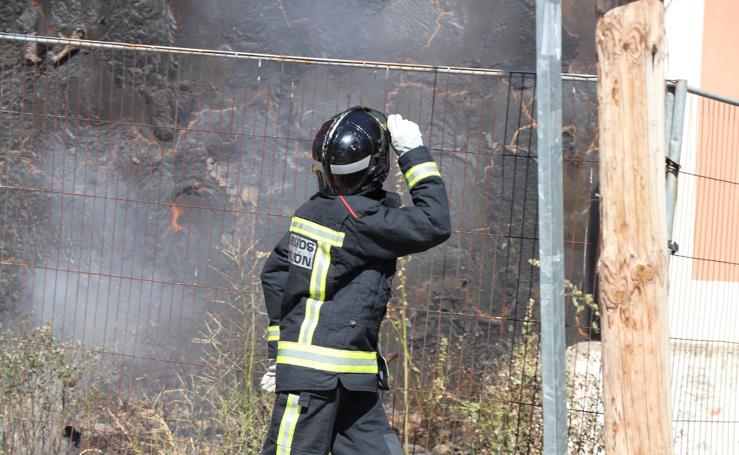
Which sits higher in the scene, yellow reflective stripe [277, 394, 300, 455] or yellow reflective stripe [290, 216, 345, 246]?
yellow reflective stripe [290, 216, 345, 246]

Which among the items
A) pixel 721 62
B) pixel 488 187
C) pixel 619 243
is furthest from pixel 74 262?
pixel 721 62

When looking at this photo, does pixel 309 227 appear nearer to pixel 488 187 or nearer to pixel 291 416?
pixel 291 416

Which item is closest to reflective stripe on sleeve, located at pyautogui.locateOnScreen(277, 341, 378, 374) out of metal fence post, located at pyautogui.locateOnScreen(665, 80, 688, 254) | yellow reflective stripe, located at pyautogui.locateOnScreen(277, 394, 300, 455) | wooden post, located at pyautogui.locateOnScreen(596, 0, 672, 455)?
yellow reflective stripe, located at pyautogui.locateOnScreen(277, 394, 300, 455)

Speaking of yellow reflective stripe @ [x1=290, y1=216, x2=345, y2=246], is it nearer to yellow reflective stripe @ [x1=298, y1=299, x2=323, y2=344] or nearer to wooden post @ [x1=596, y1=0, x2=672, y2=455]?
yellow reflective stripe @ [x1=298, y1=299, x2=323, y2=344]

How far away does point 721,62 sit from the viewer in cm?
624

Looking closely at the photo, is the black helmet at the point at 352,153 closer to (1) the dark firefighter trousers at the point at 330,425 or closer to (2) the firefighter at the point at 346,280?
(2) the firefighter at the point at 346,280

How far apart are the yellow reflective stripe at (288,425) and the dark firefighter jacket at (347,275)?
0.06 meters

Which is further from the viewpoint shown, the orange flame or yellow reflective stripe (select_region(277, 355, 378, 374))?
the orange flame

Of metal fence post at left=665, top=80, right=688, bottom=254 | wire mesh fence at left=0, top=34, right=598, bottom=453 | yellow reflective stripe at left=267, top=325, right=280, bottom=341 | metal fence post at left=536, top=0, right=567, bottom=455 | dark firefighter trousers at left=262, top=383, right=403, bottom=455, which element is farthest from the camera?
wire mesh fence at left=0, top=34, right=598, bottom=453

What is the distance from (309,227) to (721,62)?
3910 mm

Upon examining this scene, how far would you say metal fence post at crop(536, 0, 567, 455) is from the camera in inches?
109

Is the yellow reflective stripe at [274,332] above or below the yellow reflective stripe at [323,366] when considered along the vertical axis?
above

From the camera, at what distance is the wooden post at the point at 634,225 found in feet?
10.1

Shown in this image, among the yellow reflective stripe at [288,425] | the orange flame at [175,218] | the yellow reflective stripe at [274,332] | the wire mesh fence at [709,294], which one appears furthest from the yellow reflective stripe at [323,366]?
the orange flame at [175,218]
